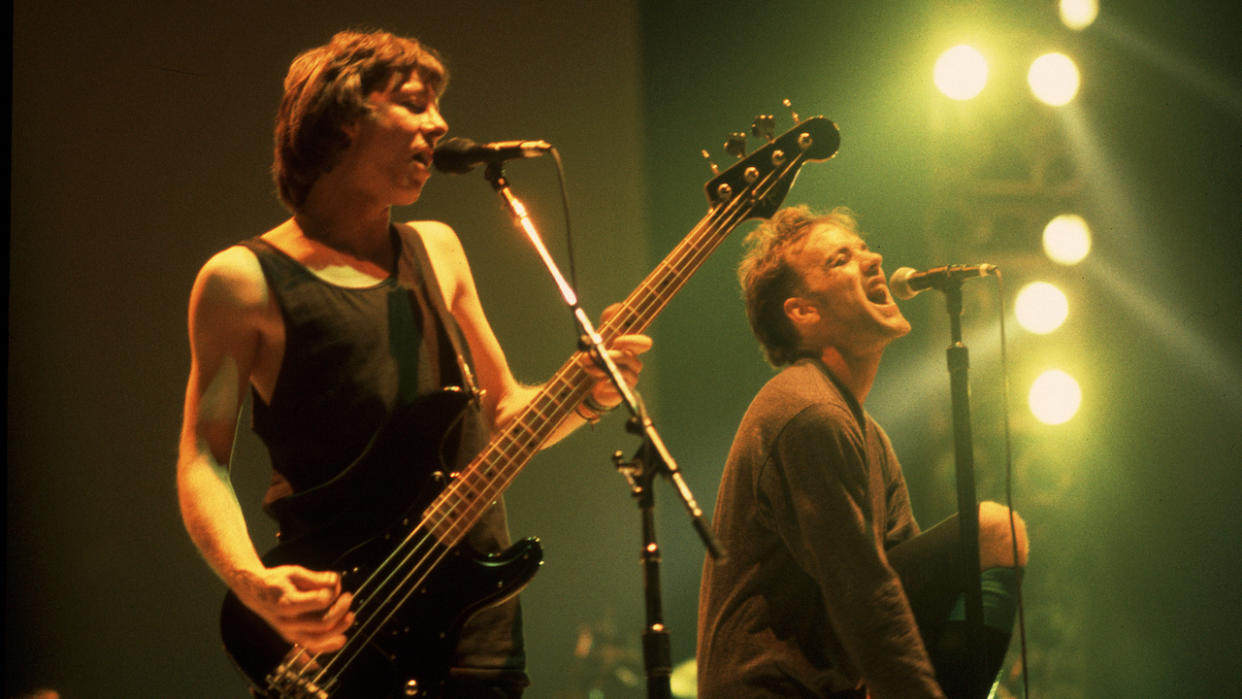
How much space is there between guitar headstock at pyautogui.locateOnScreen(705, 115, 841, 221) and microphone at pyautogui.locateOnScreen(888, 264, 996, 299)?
484 mm

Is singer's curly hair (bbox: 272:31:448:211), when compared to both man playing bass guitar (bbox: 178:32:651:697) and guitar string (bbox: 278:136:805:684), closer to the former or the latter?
man playing bass guitar (bbox: 178:32:651:697)

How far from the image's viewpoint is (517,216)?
1.88 meters

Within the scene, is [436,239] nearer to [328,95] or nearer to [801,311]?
[328,95]

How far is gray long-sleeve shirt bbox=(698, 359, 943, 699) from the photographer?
2178mm

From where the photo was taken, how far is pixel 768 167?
2.21 metres

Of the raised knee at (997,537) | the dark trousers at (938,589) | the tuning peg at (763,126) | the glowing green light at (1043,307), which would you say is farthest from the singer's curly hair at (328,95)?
the glowing green light at (1043,307)

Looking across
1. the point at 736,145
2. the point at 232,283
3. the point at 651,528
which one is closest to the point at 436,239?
the point at 232,283

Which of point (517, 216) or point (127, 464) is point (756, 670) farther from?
point (127, 464)

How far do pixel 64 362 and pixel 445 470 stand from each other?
1299mm

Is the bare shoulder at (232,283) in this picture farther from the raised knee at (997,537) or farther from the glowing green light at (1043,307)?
the glowing green light at (1043,307)

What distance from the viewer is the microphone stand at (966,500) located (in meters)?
2.33

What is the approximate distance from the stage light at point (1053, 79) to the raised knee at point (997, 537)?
2009 mm

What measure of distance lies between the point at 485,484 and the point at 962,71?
2828 millimetres

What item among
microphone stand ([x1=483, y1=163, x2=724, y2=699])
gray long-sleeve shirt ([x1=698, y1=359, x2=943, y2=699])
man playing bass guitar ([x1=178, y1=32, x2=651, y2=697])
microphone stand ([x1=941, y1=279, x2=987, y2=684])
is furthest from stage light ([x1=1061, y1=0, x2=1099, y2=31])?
microphone stand ([x1=483, y1=163, x2=724, y2=699])
